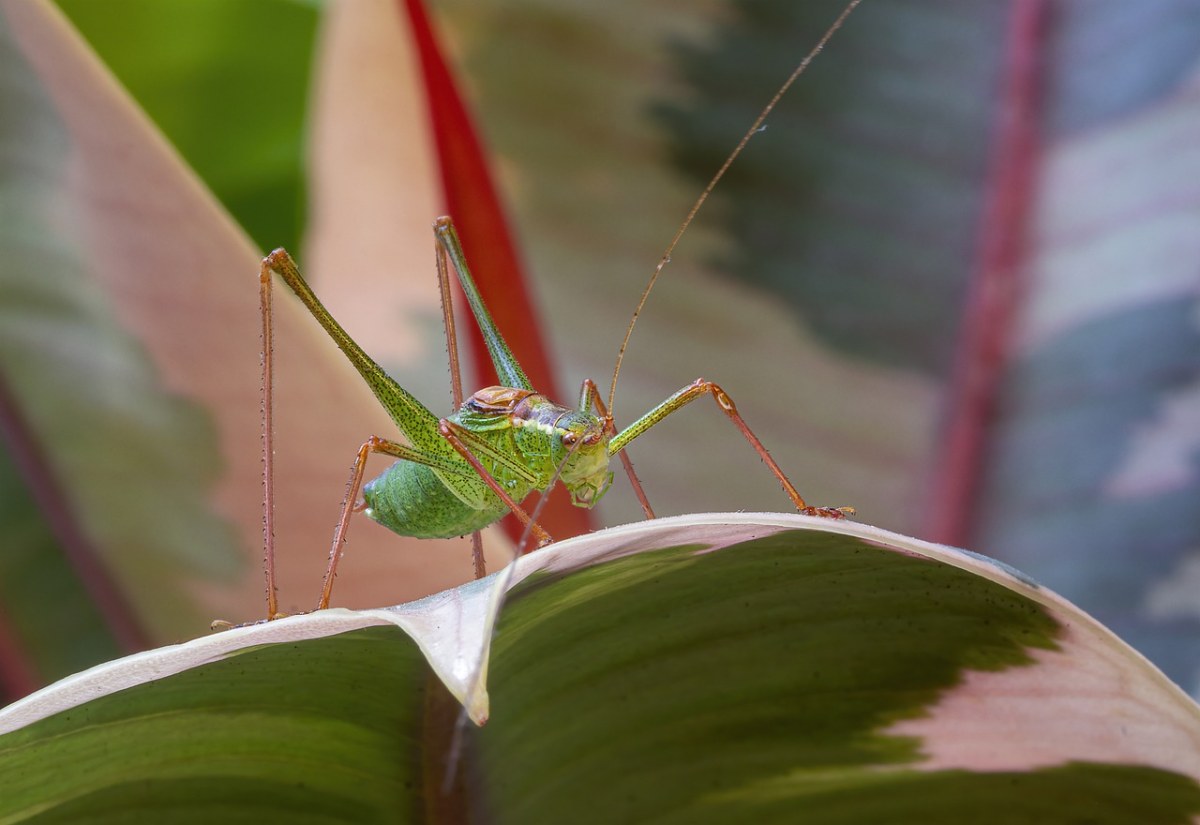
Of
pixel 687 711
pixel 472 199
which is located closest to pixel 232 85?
pixel 472 199

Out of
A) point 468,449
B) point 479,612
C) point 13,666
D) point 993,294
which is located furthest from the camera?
point 468,449

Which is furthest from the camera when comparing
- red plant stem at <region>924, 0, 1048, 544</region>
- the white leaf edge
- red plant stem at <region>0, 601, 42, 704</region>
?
red plant stem at <region>924, 0, 1048, 544</region>

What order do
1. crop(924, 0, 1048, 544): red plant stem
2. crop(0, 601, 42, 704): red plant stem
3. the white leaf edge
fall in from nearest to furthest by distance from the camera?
1. the white leaf edge
2. crop(0, 601, 42, 704): red plant stem
3. crop(924, 0, 1048, 544): red plant stem

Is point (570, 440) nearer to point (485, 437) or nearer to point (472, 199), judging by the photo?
point (485, 437)

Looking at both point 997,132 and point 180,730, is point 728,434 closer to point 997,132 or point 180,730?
point 997,132

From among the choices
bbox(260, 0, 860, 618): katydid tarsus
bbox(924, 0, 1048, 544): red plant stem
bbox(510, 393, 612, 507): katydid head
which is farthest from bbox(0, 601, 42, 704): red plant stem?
bbox(924, 0, 1048, 544): red plant stem

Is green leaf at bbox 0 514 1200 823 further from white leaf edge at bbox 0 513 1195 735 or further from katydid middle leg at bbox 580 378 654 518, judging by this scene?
katydid middle leg at bbox 580 378 654 518

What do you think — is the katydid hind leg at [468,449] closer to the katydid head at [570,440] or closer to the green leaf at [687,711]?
the katydid head at [570,440]
